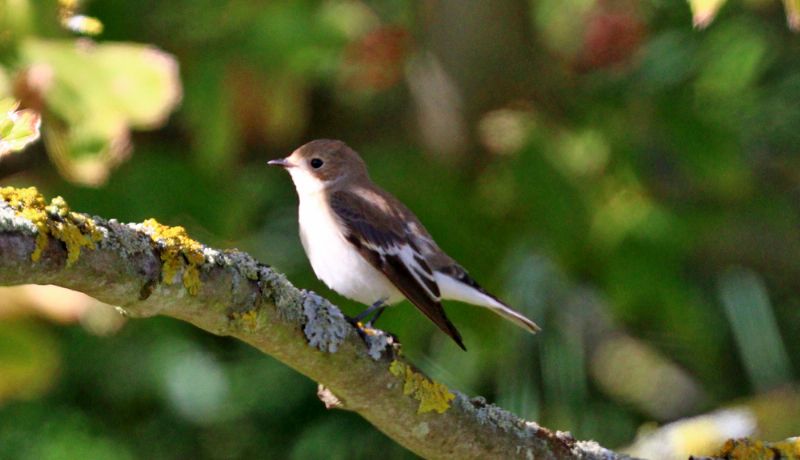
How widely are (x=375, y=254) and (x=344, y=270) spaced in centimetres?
Answer: 11

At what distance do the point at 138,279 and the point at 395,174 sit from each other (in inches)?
117

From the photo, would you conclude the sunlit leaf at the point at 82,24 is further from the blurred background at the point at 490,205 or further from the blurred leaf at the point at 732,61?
the blurred leaf at the point at 732,61

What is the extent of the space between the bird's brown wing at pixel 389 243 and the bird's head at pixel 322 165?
0.16 m

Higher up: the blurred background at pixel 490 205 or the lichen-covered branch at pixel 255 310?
the blurred background at pixel 490 205

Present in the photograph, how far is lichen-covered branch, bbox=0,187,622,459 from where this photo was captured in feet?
6.31

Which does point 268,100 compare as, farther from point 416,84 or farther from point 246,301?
point 246,301

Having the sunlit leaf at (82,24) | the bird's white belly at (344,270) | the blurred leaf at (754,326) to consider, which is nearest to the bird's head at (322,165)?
the bird's white belly at (344,270)

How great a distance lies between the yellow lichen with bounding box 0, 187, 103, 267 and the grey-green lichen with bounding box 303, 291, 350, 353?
1.67 feet

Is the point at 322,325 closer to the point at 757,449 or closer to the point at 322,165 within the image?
the point at 757,449

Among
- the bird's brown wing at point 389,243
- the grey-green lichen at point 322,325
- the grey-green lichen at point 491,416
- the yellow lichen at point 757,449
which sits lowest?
the grey-green lichen at point 322,325

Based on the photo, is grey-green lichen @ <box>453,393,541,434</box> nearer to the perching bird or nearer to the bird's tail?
the perching bird

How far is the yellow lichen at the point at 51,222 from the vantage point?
6.24 feet

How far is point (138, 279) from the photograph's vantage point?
2090mm

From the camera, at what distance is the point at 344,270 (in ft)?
12.1
